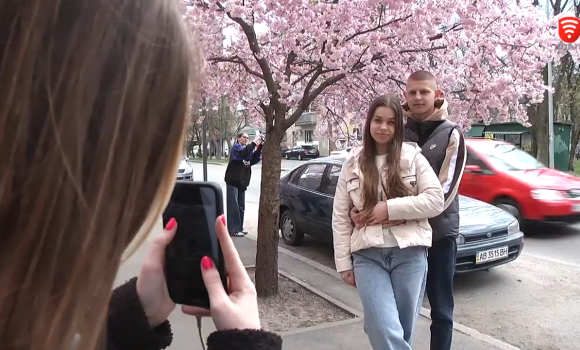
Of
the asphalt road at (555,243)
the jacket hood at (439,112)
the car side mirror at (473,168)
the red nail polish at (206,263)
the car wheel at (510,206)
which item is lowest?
the asphalt road at (555,243)

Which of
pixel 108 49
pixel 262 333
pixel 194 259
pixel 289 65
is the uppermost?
pixel 289 65

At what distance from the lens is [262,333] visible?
99 centimetres

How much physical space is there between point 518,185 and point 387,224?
648cm

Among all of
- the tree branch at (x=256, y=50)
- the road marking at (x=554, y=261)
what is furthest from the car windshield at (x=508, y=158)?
the tree branch at (x=256, y=50)

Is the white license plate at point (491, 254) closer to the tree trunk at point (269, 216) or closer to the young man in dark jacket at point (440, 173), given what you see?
the tree trunk at point (269, 216)

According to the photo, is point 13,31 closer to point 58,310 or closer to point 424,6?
point 58,310

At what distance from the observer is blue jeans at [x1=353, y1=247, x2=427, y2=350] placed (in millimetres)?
2717

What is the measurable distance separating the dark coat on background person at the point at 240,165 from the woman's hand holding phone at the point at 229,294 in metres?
7.56

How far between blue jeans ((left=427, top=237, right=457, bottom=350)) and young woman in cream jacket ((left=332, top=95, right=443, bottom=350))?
0.83 ft

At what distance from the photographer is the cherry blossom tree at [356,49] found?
16.3ft

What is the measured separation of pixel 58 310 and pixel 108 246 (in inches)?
4.3

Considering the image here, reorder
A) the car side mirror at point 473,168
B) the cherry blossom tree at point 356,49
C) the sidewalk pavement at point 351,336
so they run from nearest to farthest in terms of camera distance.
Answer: the sidewalk pavement at point 351,336 < the cherry blossom tree at point 356,49 < the car side mirror at point 473,168

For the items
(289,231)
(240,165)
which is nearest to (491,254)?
(289,231)

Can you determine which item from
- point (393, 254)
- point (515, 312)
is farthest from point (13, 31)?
point (515, 312)
